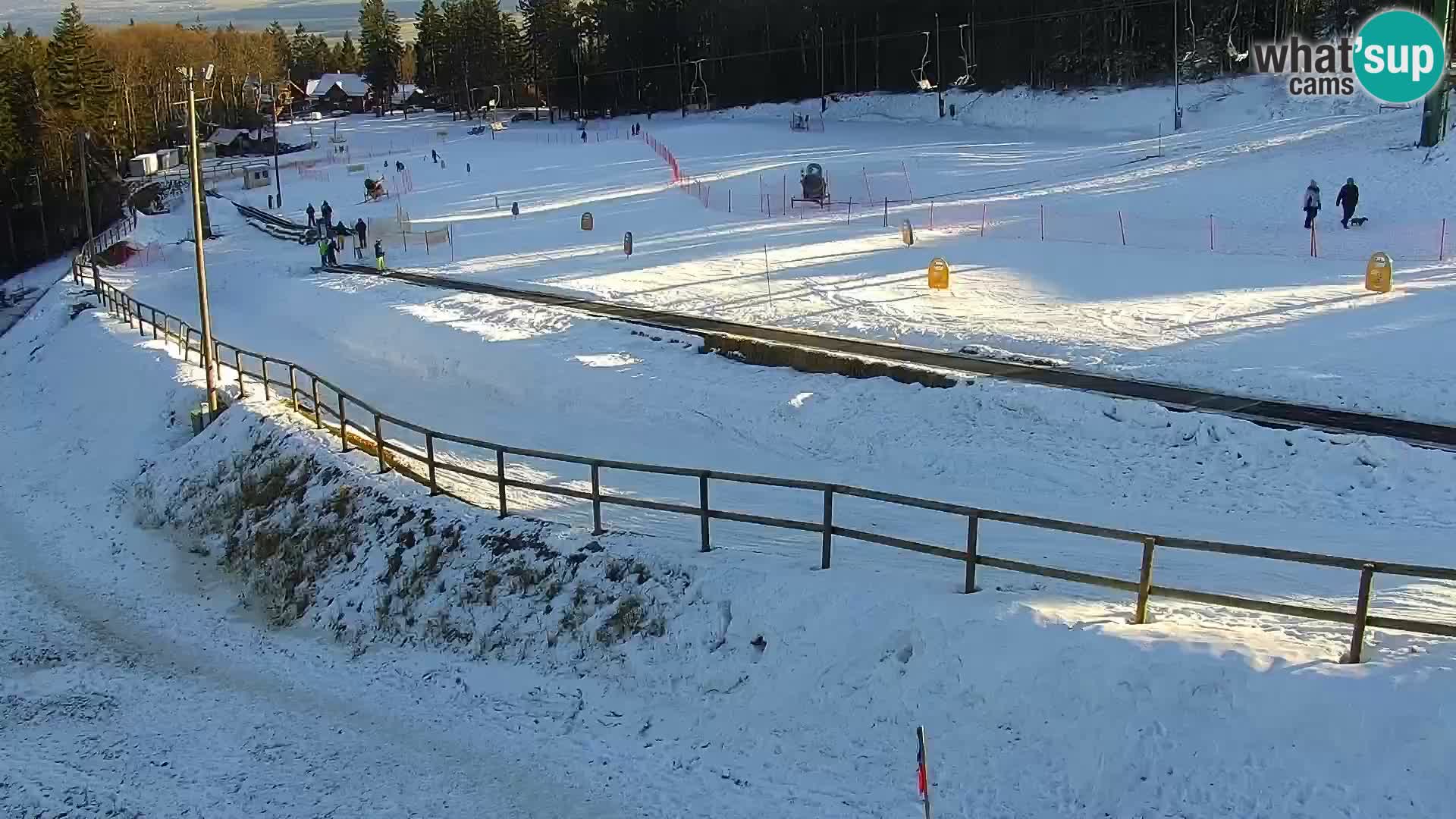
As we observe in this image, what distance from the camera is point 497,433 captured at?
23.2 meters

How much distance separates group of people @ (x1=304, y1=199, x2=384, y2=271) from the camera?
4226 cm

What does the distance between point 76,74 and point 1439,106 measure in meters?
93.8

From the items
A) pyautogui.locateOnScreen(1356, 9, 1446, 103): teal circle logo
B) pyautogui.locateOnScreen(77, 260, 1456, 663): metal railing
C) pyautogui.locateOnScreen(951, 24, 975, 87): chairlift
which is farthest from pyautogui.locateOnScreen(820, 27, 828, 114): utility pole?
pyautogui.locateOnScreen(77, 260, 1456, 663): metal railing

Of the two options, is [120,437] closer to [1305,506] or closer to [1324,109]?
[1305,506]

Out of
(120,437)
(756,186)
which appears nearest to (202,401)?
(120,437)

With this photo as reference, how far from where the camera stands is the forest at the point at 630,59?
7625 centimetres

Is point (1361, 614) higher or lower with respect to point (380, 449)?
higher

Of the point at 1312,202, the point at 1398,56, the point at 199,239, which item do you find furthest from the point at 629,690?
the point at 1398,56

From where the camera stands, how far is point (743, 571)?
1265cm

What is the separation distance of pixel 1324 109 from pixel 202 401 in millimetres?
56554

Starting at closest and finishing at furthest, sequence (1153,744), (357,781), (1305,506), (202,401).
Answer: (1153,744), (357,781), (1305,506), (202,401)

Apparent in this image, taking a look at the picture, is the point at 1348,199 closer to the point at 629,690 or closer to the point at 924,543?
the point at 924,543

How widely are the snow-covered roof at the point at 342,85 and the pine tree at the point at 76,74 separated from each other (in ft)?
212

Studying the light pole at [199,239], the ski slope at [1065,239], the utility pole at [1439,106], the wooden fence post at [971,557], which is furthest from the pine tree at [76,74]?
the wooden fence post at [971,557]
